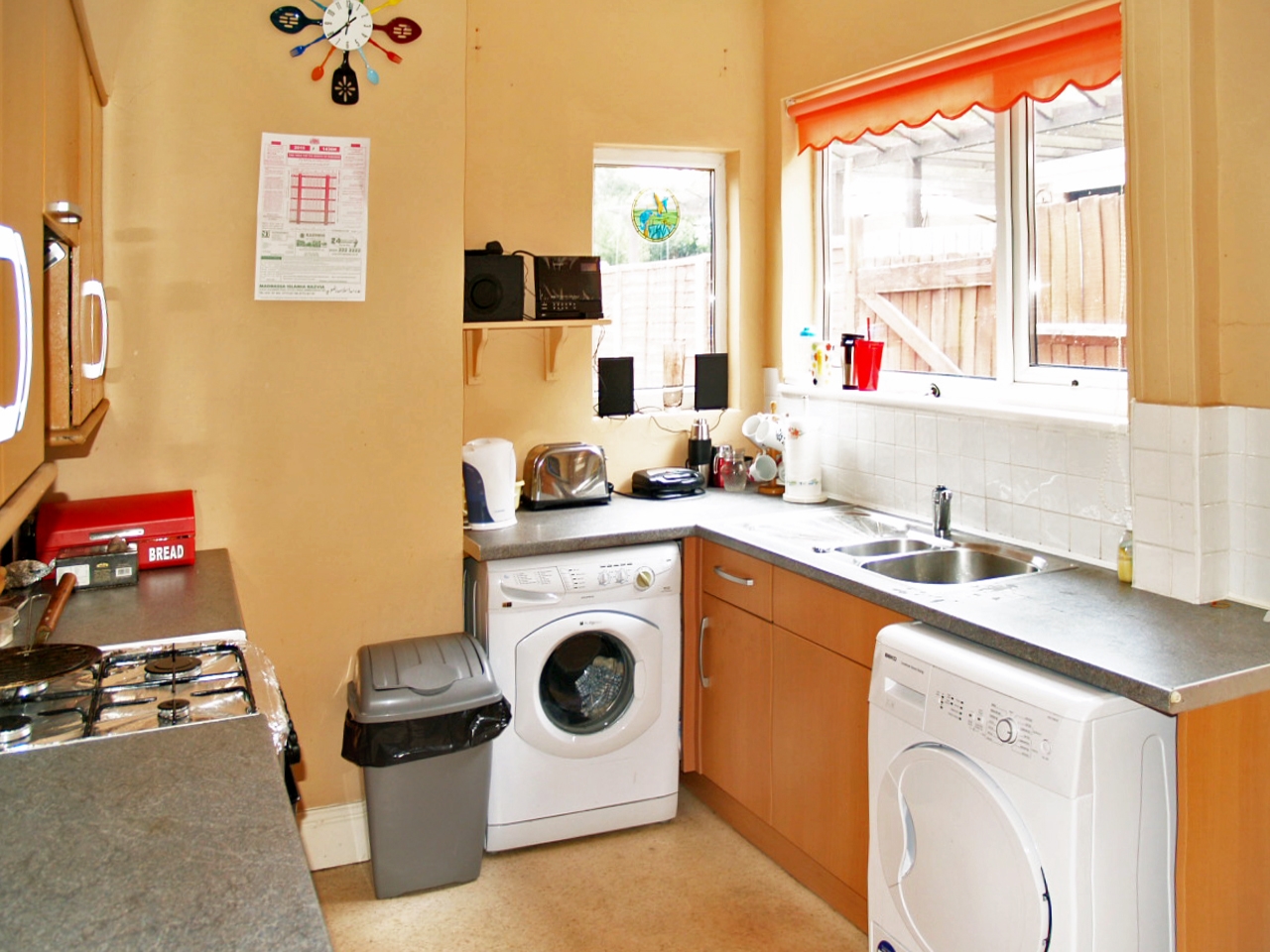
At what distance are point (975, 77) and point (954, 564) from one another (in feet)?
4.41

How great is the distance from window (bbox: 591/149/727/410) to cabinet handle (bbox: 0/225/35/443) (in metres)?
2.53

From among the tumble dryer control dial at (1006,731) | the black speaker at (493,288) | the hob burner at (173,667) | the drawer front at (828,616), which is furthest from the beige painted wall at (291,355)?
the tumble dryer control dial at (1006,731)

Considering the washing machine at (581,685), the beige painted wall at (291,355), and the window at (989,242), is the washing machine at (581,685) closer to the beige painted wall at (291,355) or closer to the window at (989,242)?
the beige painted wall at (291,355)

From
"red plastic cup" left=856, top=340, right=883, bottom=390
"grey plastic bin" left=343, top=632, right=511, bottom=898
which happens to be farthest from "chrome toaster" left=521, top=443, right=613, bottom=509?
"red plastic cup" left=856, top=340, right=883, bottom=390

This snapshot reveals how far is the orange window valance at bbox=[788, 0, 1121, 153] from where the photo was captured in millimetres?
2742

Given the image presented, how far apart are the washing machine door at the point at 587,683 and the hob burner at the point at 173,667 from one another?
1332 millimetres

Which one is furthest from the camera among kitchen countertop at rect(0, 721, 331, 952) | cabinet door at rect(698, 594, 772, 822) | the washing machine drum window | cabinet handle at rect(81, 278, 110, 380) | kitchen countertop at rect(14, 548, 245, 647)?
the washing machine drum window

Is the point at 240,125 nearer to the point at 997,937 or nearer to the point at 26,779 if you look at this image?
the point at 26,779

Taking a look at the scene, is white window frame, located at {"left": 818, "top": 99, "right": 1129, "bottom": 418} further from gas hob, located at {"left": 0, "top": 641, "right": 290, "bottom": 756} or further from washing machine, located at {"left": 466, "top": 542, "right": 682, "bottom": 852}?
gas hob, located at {"left": 0, "top": 641, "right": 290, "bottom": 756}

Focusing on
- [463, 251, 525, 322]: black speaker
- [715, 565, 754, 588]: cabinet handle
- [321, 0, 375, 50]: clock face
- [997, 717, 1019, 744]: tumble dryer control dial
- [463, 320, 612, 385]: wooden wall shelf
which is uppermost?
[321, 0, 375, 50]: clock face

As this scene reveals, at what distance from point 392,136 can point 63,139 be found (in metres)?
1.34

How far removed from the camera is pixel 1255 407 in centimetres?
232

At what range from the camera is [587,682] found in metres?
3.33

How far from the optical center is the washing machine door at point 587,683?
10.3 feet
